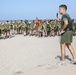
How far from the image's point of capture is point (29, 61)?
9234mm

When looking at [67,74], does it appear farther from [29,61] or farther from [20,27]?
[20,27]

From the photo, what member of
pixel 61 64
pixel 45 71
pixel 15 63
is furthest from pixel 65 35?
pixel 15 63

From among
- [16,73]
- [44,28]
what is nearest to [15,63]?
[16,73]

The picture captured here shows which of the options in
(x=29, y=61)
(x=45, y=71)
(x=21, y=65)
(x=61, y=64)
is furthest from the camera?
(x=29, y=61)

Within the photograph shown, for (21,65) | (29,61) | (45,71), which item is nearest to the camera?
(45,71)

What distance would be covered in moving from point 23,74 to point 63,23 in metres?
2.12

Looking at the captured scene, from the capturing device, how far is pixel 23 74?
6.81 m

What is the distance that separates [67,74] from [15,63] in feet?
9.51

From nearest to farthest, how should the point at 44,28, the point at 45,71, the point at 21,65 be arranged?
the point at 45,71, the point at 21,65, the point at 44,28

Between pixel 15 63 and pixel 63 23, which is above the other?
pixel 63 23

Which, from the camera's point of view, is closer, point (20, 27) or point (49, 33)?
point (49, 33)

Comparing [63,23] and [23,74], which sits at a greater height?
[63,23]

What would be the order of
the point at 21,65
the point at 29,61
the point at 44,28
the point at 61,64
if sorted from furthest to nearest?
the point at 44,28 → the point at 29,61 → the point at 21,65 → the point at 61,64

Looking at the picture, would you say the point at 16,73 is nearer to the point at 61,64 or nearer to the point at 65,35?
the point at 61,64
